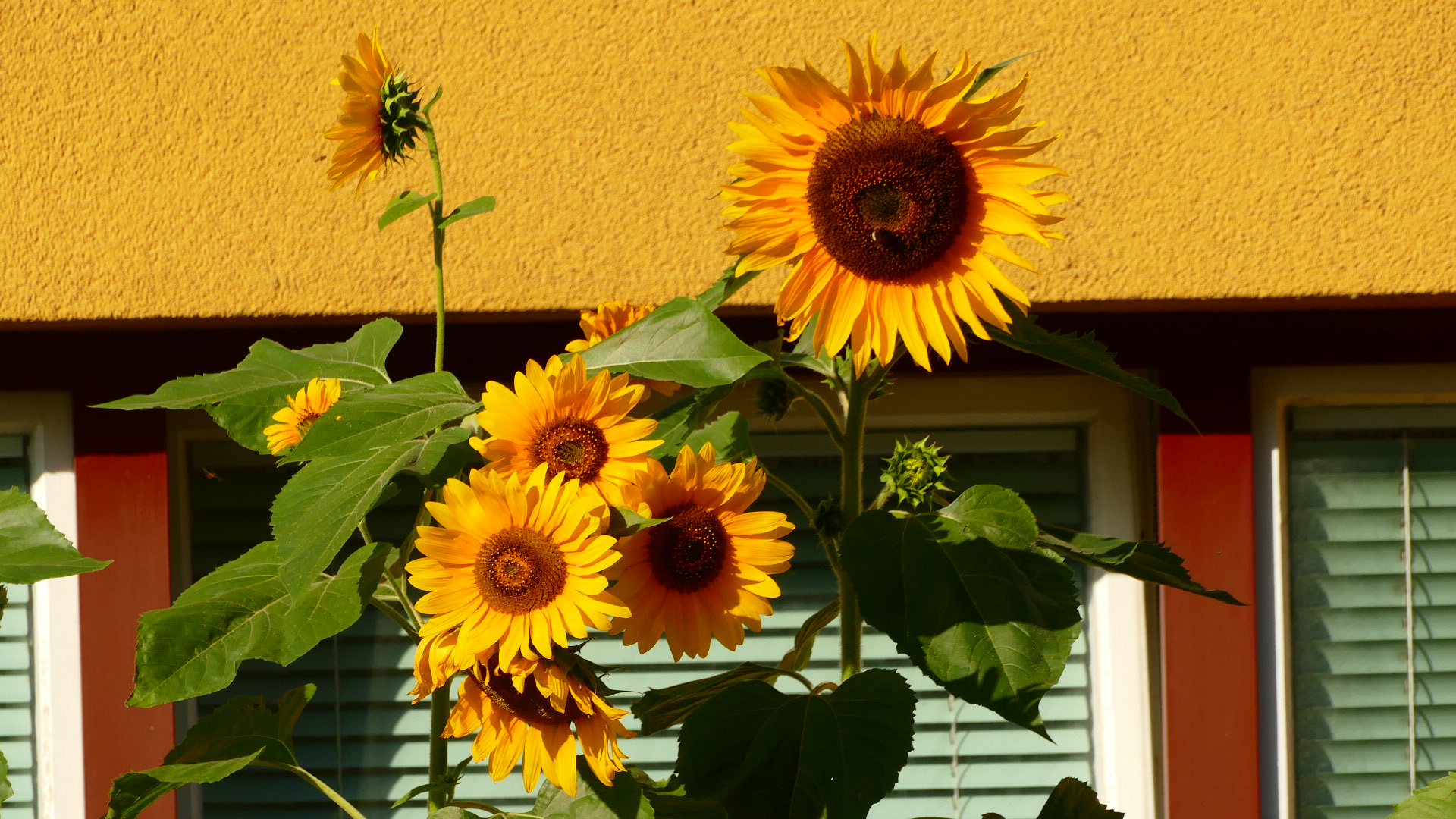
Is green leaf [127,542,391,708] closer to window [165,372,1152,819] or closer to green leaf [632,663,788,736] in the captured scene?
green leaf [632,663,788,736]

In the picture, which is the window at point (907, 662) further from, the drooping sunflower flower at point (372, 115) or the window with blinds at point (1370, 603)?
the drooping sunflower flower at point (372, 115)

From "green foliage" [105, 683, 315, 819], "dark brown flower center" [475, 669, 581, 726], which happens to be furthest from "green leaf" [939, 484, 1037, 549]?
"green foliage" [105, 683, 315, 819]

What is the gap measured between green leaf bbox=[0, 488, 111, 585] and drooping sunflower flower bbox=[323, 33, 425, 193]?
0.36m

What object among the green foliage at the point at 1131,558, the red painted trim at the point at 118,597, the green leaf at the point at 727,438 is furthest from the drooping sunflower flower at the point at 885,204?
the red painted trim at the point at 118,597

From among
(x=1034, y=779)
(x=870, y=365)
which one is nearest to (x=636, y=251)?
(x=870, y=365)

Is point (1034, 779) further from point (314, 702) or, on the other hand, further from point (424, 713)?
point (314, 702)

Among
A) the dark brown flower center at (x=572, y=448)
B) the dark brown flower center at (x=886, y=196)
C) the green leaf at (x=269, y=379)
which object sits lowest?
the dark brown flower center at (x=572, y=448)

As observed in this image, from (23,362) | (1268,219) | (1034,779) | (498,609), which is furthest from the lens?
(1034,779)

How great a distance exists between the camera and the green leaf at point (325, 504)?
0.69 m

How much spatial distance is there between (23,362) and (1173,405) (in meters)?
1.71

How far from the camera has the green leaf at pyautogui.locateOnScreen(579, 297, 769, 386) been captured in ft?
2.58

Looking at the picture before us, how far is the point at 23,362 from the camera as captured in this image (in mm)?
1798

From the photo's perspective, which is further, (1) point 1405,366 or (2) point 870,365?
(1) point 1405,366

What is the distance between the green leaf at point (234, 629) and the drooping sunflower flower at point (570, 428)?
16 cm
